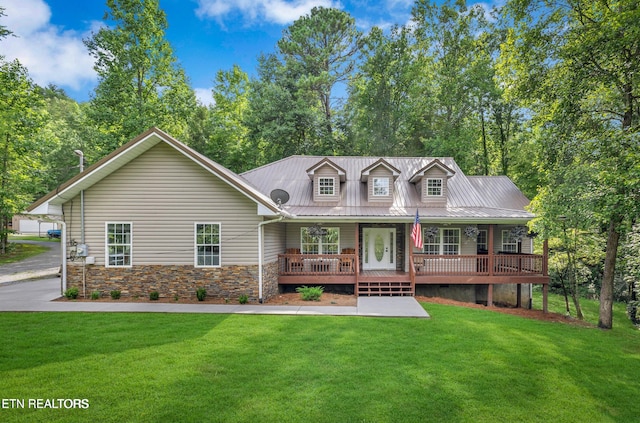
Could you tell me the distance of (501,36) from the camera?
73.5 feet

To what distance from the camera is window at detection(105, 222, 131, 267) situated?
11.0 m

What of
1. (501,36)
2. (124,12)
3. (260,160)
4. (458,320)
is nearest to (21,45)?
(124,12)

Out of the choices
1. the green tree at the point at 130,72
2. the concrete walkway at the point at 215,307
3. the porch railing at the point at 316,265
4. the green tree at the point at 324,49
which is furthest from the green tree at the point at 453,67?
the green tree at the point at 130,72

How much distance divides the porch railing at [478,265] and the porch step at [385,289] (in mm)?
798

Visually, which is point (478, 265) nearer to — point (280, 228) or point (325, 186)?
point (325, 186)

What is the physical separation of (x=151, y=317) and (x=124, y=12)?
19890mm

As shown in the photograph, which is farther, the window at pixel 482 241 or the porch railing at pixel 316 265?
the window at pixel 482 241

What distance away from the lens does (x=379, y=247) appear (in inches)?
588

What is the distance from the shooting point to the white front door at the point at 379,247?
1484 cm

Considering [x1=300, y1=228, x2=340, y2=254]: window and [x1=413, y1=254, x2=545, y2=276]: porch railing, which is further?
[x1=300, y1=228, x2=340, y2=254]: window

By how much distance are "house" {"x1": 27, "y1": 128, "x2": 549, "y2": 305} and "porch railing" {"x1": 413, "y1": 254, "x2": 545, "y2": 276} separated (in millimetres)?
45

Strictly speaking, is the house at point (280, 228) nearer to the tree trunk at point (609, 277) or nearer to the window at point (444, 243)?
the window at point (444, 243)

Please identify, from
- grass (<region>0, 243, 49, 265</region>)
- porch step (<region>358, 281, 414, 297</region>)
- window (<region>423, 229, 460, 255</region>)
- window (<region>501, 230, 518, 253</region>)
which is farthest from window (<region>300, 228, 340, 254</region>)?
grass (<region>0, 243, 49, 265</region>)

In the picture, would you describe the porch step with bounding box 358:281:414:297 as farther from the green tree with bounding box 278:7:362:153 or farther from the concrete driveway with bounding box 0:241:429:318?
the green tree with bounding box 278:7:362:153
